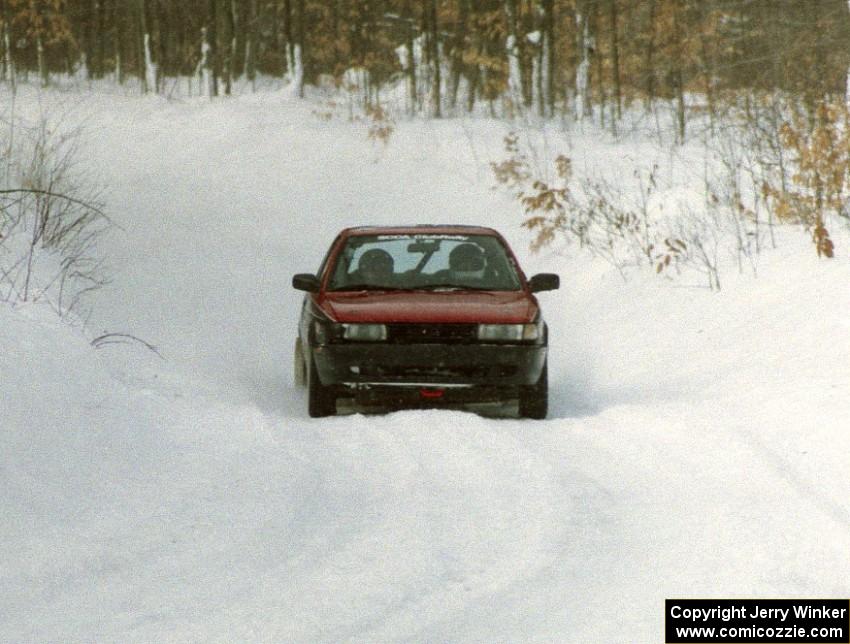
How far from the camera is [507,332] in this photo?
9.71m

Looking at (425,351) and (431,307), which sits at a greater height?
(431,307)

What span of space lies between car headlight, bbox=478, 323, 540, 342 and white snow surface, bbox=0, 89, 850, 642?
68 centimetres

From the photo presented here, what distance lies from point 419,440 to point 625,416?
5.97 ft

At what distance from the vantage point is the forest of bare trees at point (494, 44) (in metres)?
25.9

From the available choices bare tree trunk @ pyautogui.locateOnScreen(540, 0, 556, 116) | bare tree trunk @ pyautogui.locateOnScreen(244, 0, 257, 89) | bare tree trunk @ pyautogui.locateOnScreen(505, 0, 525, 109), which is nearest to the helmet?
bare tree trunk @ pyautogui.locateOnScreen(540, 0, 556, 116)

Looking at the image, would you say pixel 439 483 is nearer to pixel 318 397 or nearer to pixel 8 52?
pixel 318 397

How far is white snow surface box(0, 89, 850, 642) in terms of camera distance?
4.84 meters

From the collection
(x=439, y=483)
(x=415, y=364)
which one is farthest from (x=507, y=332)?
(x=439, y=483)

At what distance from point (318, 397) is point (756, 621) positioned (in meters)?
5.61

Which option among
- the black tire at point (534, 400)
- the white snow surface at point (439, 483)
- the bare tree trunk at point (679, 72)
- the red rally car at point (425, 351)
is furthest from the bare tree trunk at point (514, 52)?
the black tire at point (534, 400)

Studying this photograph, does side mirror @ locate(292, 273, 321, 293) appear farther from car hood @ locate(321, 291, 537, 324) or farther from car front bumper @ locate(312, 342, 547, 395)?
car front bumper @ locate(312, 342, 547, 395)

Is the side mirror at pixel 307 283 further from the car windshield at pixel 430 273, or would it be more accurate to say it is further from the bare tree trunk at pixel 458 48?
the bare tree trunk at pixel 458 48

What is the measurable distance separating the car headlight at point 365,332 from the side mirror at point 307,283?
0.93m

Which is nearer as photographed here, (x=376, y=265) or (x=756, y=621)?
(x=756, y=621)
